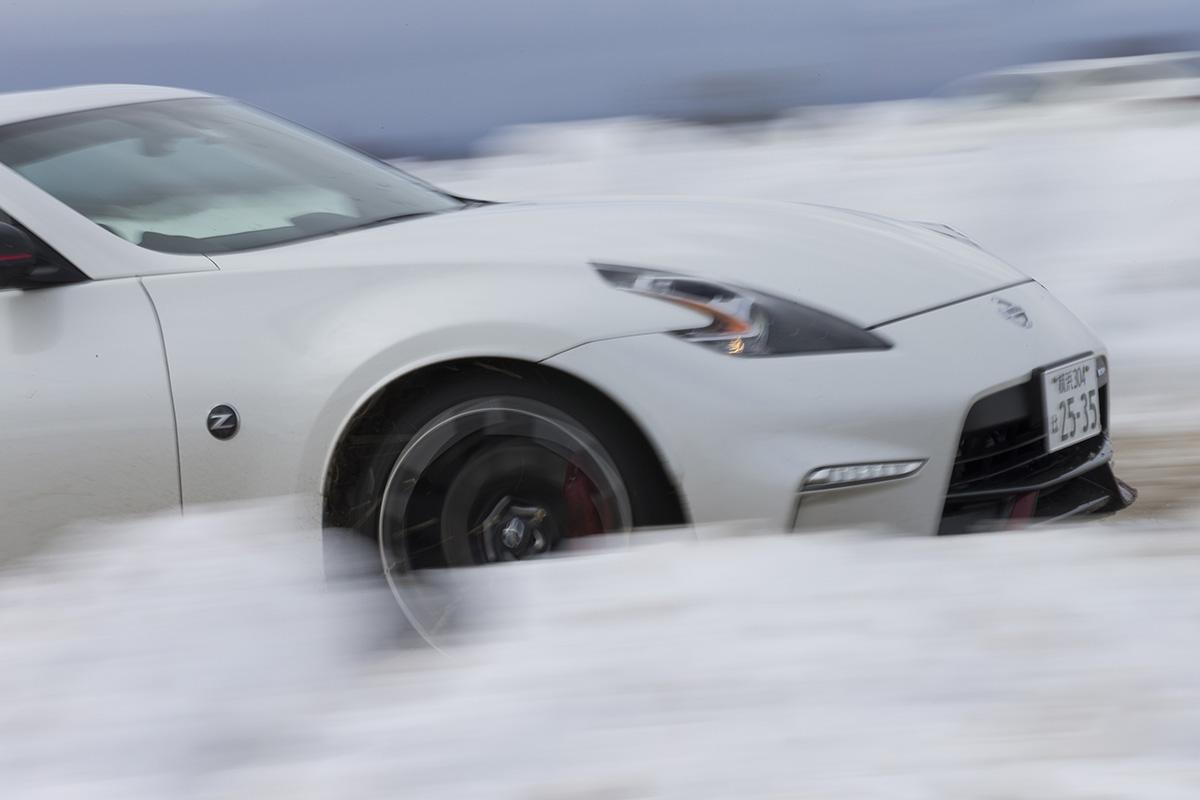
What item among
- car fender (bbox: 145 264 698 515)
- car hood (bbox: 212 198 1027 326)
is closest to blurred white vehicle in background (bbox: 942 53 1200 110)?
car hood (bbox: 212 198 1027 326)

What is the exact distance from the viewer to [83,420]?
2832mm

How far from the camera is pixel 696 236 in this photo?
3.13 m

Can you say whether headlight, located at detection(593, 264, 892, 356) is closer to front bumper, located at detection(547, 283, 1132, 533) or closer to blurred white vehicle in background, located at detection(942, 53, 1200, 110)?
front bumper, located at detection(547, 283, 1132, 533)

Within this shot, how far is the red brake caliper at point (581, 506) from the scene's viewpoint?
2682 millimetres

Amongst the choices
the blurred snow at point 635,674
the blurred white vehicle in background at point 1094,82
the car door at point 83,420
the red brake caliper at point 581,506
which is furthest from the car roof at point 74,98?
the blurred white vehicle in background at point 1094,82

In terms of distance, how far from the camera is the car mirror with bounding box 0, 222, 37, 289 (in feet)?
9.47

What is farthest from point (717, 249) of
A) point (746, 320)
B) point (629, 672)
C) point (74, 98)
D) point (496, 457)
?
point (74, 98)

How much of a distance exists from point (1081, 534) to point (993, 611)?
0.31 meters

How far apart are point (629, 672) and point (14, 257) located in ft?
5.84

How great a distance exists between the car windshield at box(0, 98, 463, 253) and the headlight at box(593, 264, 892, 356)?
868 mm

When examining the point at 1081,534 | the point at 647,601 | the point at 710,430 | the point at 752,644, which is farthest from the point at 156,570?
the point at 1081,534

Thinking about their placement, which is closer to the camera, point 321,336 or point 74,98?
point 321,336

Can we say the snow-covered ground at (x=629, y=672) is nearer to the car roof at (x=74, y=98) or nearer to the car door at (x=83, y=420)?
the car door at (x=83, y=420)

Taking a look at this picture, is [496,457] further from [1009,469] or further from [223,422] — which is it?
[1009,469]
